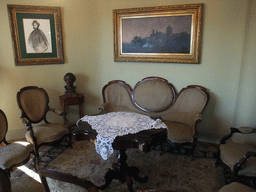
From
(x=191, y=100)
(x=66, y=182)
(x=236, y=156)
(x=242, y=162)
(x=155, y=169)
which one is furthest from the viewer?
(x=191, y=100)

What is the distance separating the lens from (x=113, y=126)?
96.6 inches

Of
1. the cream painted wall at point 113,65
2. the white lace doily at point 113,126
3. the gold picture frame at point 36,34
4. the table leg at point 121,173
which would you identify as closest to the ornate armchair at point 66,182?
the white lace doily at point 113,126

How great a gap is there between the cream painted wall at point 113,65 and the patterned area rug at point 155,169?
95cm

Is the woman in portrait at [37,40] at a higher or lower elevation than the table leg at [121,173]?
higher

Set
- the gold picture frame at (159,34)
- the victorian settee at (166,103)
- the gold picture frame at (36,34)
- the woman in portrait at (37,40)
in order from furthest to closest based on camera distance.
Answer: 1. the woman in portrait at (37,40)
2. the gold picture frame at (36,34)
3. the gold picture frame at (159,34)
4. the victorian settee at (166,103)

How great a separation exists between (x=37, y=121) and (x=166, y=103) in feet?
7.89

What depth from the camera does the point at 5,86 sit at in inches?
153

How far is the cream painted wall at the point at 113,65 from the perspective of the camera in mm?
3352

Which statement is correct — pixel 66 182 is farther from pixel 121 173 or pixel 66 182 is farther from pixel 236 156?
pixel 236 156

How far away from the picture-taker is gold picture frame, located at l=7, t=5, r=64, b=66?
376 cm

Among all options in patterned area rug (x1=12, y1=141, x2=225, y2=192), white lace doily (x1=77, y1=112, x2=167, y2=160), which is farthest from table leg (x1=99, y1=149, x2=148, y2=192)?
white lace doily (x1=77, y1=112, x2=167, y2=160)

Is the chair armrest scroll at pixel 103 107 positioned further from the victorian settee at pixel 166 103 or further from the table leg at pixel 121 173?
the table leg at pixel 121 173

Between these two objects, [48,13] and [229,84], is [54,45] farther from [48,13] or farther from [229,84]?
[229,84]

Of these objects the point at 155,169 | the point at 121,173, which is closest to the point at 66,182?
the point at 121,173
